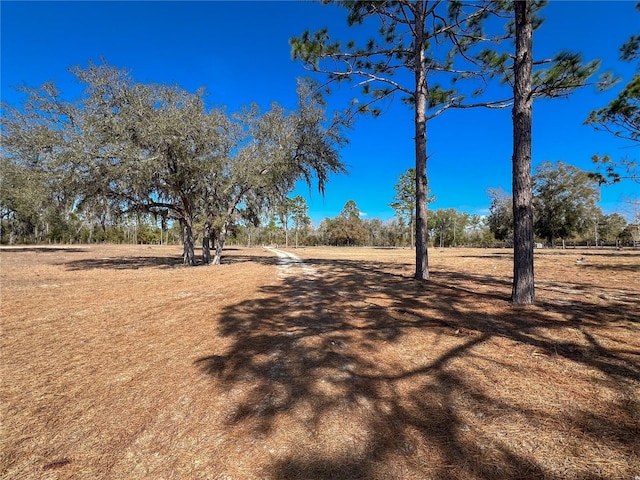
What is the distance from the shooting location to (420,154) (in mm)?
8430

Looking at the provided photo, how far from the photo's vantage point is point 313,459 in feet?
6.38

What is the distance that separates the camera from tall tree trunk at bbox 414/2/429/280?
27.5ft

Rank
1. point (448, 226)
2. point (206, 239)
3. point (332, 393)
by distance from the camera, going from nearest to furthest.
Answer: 1. point (332, 393)
2. point (206, 239)
3. point (448, 226)

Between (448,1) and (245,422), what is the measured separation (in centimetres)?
1060

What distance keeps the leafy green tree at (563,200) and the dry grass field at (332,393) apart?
1586 inches

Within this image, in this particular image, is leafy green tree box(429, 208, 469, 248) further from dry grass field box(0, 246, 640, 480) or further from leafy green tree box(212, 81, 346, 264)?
dry grass field box(0, 246, 640, 480)

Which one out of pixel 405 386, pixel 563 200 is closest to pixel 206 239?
pixel 405 386

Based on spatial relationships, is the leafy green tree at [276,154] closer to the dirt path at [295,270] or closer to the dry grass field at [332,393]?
the dirt path at [295,270]

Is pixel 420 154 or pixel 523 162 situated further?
pixel 420 154

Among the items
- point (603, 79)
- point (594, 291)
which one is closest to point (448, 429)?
point (594, 291)

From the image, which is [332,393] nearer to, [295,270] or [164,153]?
[295,270]

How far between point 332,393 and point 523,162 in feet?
17.3

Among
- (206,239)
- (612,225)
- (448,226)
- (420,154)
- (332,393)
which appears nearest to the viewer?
(332,393)

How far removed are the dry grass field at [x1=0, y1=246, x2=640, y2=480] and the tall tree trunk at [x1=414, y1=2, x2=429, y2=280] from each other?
3.03 m
